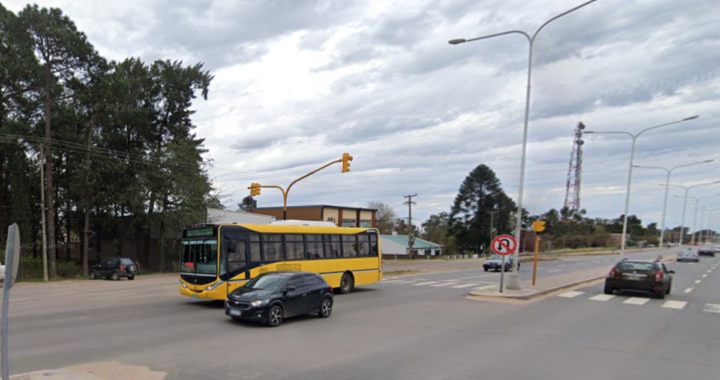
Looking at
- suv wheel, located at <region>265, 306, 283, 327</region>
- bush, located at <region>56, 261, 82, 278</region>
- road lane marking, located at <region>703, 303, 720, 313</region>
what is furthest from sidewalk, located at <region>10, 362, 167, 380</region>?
bush, located at <region>56, 261, 82, 278</region>

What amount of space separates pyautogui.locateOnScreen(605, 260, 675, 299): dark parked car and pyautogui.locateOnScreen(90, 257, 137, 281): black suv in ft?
94.0

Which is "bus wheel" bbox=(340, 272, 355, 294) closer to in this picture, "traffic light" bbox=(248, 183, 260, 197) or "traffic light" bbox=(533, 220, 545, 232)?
"traffic light" bbox=(533, 220, 545, 232)

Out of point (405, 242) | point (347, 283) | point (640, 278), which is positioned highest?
point (640, 278)

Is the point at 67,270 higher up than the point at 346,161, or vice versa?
the point at 346,161

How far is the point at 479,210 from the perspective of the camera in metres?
103

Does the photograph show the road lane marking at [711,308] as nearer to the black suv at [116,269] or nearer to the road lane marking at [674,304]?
the road lane marking at [674,304]

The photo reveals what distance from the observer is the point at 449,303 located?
16.2m

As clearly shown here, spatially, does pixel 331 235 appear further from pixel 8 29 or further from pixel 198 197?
pixel 8 29

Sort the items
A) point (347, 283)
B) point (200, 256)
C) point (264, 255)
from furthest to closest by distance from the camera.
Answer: point (347, 283) < point (264, 255) < point (200, 256)

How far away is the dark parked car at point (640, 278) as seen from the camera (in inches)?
693

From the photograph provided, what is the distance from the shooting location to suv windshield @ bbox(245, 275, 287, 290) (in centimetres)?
1177

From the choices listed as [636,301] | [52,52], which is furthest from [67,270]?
[636,301]

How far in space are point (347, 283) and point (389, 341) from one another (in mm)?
10028

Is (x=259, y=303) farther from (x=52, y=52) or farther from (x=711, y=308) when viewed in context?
(x=52, y=52)
